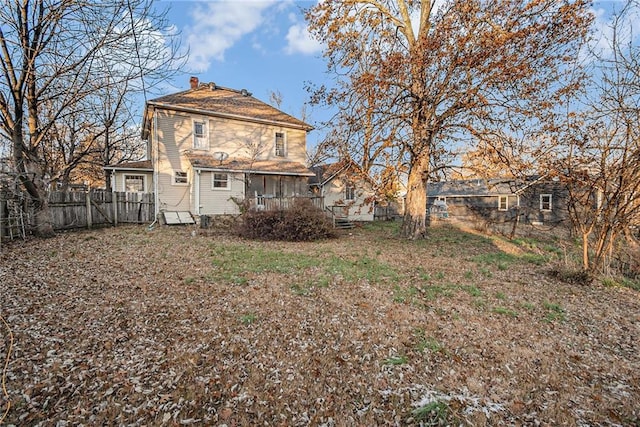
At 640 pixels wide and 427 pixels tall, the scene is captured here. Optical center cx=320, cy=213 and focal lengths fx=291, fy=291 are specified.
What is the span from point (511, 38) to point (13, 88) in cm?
1427

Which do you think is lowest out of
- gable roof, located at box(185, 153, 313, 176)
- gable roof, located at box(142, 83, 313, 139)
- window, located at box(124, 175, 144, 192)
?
window, located at box(124, 175, 144, 192)

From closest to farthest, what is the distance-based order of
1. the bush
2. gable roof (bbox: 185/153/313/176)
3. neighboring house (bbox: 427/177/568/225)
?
the bush
gable roof (bbox: 185/153/313/176)
neighboring house (bbox: 427/177/568/225)

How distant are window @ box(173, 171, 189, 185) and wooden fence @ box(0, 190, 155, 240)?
4.50 ft

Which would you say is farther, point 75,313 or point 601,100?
point 601,100

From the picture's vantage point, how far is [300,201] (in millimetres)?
11883

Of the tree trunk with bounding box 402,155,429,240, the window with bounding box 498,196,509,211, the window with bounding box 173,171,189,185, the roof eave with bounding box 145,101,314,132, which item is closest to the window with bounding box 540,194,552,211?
the window with bounding box 498,196,509,211

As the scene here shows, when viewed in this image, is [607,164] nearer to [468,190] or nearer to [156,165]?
[156,165]

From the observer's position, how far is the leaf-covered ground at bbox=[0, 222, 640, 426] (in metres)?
2.60

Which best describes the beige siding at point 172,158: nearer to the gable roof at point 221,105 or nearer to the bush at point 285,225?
the gable roof at point 221,105

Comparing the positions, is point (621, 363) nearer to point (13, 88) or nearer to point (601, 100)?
point (601, 100)

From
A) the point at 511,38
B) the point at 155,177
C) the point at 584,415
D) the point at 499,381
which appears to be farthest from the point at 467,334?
the point at 155,177

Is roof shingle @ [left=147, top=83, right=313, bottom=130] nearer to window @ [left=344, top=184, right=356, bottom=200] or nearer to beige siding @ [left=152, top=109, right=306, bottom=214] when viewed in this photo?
beige siding @ [left=152, top=109, right=306, bottom=214]

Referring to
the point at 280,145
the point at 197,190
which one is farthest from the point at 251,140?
the point at 197,190

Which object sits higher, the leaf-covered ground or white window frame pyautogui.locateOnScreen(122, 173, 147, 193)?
white window frame pyautogui.locateOnScreen(122, 173, 147, 193)
